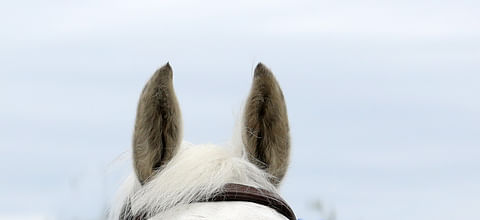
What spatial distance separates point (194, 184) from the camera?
4816mm

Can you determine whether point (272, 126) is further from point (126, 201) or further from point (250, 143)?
point (126, 201)

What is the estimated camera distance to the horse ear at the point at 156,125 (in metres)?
4.84

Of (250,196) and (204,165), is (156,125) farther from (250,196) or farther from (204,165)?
(250,196)

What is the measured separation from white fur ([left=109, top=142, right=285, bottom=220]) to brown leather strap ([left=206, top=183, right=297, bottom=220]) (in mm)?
32

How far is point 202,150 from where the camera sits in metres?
5.04

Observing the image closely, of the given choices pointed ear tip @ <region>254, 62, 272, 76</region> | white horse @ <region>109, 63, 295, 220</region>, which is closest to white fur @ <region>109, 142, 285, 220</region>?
white horse @ <region>109, 63, 295, 220</region>

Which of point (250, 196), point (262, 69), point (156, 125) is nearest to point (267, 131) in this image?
point (262, 69)

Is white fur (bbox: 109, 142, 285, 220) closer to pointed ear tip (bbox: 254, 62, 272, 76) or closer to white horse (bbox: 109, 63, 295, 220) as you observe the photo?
white horse (bbox: 109, 63, 295, 220)

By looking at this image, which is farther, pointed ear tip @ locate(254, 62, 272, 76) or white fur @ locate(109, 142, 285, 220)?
pointed ear tip @ locate(254, 62, 272, 76)

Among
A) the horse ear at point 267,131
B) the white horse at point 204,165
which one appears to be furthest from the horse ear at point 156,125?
the horse ear at point 267,131

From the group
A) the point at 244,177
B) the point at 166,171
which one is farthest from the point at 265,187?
the point at 166,171

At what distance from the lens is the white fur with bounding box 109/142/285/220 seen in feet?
15.5

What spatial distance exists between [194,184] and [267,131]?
1.64 ft

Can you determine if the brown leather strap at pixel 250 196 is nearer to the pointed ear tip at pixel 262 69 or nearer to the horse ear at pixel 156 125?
the horse ear at pixel 156 125
